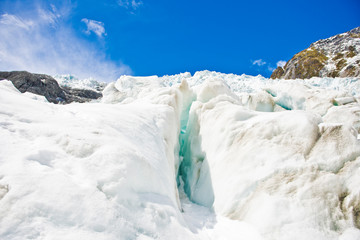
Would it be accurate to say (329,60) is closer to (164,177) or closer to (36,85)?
(164,177)

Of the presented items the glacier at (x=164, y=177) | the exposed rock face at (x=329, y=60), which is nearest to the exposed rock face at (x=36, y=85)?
the glacier at (x=164, y=177)

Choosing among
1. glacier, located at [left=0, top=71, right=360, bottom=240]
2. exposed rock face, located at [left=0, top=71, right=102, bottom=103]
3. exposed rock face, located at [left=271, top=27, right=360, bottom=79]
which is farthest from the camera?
exposed rock face, located at [left=271, top=27, right=360, bottom=79]

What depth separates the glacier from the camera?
2.74 meters

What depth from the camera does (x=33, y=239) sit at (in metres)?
2.24

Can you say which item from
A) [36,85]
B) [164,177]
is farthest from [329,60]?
[36,85]

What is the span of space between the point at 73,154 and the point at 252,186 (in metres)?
4.66

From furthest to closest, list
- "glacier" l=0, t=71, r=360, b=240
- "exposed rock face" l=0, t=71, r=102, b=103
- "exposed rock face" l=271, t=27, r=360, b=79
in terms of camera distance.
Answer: "exposed rock face" l=271, t=27, r=360, b=79, "exposed rock face" l=0, t=71, r=102, b=103, "glacier" l=0, t=71, r=360, b=240

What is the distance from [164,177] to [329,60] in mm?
80351

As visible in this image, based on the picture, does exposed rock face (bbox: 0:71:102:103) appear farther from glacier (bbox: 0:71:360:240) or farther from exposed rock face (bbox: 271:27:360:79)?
exposed rock face (bbox: 271:27:360:79)

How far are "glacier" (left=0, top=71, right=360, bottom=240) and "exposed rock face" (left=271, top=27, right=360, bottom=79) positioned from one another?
57.3m

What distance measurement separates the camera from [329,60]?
66.1 metres

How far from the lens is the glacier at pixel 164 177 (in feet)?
8.98

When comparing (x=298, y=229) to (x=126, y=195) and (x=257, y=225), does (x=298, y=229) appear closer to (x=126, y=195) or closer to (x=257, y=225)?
(x=257, y=225)

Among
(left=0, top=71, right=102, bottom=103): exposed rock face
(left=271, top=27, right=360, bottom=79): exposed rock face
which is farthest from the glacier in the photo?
(left=271, top=27, right=360, bottom=79): exposed rock face
